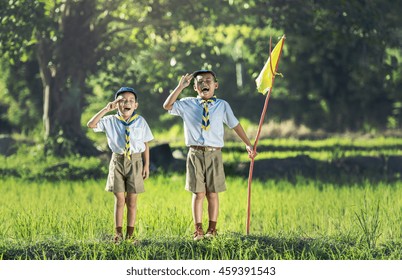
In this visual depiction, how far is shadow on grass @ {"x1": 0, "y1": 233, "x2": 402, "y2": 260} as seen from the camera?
7211 mm

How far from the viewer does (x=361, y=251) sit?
739 cm

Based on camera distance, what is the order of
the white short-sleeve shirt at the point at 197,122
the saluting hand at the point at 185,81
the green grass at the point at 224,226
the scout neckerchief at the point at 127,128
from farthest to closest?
1. the green grass at the point at 224,226
2. the white short-sleeve shirt at the point at 197,122
3. the scout neckerchief at the point at 127,128
4. the saluting hand at the point at 185,81

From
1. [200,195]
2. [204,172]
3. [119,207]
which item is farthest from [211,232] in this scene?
[119,207]

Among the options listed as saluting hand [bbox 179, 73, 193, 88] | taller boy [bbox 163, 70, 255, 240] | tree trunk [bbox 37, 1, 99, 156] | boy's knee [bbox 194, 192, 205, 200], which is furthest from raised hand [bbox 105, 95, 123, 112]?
tree trunk [bbox 37, 1, 99, 156]

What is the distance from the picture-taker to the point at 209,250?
23.8 feet

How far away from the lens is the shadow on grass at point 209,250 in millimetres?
7211

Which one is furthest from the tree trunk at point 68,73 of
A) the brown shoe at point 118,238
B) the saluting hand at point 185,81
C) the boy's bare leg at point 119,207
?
the saluting hand at point 185,81

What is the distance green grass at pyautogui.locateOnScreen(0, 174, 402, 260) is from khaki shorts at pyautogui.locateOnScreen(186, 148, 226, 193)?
20.3 inches

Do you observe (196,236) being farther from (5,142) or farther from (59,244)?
(5,142)

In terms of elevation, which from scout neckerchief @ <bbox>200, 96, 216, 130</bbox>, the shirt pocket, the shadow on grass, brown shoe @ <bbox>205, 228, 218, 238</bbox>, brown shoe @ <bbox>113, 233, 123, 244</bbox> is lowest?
the shadow on grass

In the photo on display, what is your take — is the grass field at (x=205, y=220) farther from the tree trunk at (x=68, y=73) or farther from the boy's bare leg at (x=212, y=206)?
the tree trunk at (x=68, y=73)

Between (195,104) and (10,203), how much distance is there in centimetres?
466

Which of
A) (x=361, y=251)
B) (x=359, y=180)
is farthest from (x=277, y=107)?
(x=361, y=251)

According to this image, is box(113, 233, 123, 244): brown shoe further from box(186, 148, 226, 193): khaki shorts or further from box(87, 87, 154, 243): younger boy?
box(186, 148, 226, 193): khaki shorts
